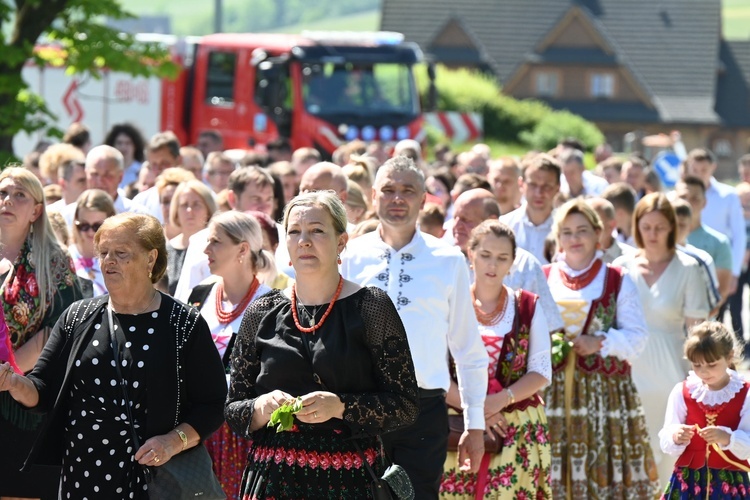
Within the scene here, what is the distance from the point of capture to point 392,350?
4.91m

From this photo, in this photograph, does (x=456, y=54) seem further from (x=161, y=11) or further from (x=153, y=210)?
(x=161, y=11)

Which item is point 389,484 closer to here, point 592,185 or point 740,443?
point 740,443

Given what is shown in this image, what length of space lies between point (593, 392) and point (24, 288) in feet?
11.0

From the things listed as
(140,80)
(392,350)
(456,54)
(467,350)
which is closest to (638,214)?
(467,350)

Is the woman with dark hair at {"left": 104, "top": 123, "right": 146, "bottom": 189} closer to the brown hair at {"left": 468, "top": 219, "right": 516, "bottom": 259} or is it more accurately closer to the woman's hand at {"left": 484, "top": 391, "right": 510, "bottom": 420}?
the brown hair at {"left": 468, "top": 219, "right": 516, "bottom": 259}

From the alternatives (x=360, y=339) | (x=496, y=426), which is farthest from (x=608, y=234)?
(x=360, y=339)

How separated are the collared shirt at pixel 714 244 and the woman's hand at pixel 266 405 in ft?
24.4

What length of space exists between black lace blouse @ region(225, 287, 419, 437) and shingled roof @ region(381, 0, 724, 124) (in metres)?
68.8

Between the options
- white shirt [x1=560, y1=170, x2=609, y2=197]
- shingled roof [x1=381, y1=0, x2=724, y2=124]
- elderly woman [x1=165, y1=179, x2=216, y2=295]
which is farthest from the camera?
shingled roof [x1=381, y1=0, x2=724, y2=124]

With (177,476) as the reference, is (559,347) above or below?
above

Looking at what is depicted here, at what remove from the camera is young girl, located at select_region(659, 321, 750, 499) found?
695cm

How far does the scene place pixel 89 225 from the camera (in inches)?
327

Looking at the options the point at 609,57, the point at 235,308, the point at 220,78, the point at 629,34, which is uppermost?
the point at 629,34

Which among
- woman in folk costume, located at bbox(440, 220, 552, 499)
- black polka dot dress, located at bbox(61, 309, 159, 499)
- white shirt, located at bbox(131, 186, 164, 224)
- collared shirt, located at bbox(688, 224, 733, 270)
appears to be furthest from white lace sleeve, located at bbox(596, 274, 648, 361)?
collared shirt, located at bbox(688, 224, 733, 270)
